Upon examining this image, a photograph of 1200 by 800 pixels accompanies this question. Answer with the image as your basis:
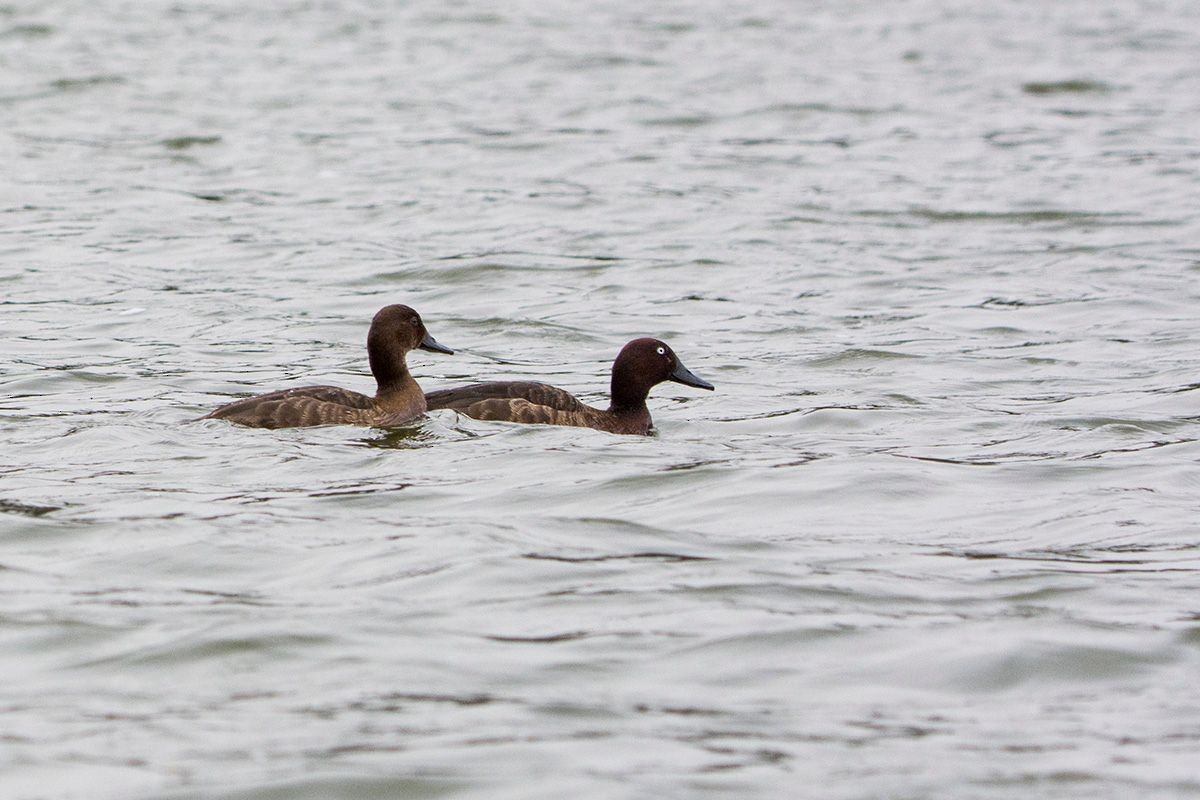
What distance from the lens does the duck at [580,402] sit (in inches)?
414

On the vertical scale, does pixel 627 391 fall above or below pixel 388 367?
below

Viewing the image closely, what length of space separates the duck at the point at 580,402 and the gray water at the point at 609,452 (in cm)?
17

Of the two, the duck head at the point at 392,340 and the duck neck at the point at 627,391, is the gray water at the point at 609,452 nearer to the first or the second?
the duck neck at the point at 627,391

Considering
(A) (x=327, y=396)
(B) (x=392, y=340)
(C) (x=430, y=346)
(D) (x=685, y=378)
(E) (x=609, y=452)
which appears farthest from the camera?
(C) (x=430, y=346)

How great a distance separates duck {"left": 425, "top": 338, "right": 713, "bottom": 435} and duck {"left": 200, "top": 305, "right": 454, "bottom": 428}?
0.20 m

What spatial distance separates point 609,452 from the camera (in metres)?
10.2

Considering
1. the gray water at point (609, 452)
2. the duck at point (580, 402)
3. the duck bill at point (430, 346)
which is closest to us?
the gray water at point (609, 452)

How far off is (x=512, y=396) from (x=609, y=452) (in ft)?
2.26

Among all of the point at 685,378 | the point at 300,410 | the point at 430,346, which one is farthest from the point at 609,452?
the point at 430,346

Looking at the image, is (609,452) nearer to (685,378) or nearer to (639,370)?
(639,370)

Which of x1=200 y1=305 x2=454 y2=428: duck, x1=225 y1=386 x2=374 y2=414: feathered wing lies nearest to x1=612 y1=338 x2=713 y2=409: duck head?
x1=200 y1=305 x2=454 y2=428: duck

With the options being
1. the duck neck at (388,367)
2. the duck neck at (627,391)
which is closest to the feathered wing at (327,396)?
the duck neck at (388,367)

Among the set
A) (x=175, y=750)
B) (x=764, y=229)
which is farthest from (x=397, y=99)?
(x=175, y=750)

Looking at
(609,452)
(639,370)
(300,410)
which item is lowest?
(609,452)
